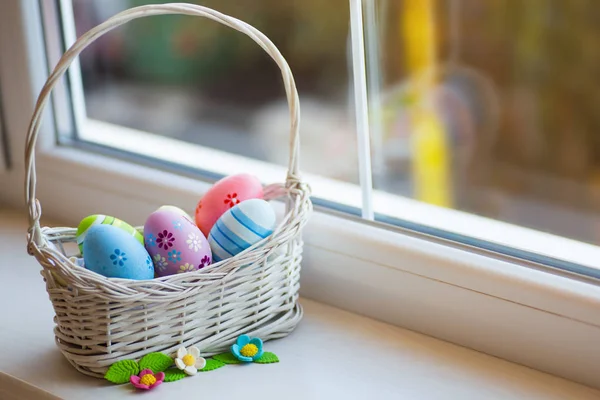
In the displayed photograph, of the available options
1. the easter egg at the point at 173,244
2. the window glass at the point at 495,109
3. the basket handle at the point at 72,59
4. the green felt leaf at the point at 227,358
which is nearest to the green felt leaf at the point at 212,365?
the green felt leaf at the point at 227,358

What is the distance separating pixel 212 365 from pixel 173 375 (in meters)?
0.04

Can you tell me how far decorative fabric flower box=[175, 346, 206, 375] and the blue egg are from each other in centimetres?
9

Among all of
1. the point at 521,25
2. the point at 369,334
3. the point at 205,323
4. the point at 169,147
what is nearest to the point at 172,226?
the point at 205,323

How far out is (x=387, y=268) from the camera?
0.91 meters

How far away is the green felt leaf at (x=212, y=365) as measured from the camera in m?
0.84

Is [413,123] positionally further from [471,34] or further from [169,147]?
[169,147]

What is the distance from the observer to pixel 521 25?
3.77ft

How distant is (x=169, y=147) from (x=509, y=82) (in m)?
0.56

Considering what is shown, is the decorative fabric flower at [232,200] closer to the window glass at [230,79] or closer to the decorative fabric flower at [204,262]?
the decorative fabric flower at [204,262]

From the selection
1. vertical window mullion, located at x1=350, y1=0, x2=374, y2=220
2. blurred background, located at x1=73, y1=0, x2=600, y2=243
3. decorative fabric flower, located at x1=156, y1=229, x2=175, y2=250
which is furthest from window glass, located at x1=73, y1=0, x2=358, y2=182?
decorative fabric flower, located at x1=156, y1=229, x2=175, y2=250

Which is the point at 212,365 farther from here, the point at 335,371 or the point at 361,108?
the point at 361,108

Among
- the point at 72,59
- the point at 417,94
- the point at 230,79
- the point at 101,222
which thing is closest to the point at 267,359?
the point at 101,222

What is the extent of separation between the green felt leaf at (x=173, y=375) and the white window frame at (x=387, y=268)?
230mm

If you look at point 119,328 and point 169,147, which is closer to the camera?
point 119,328
